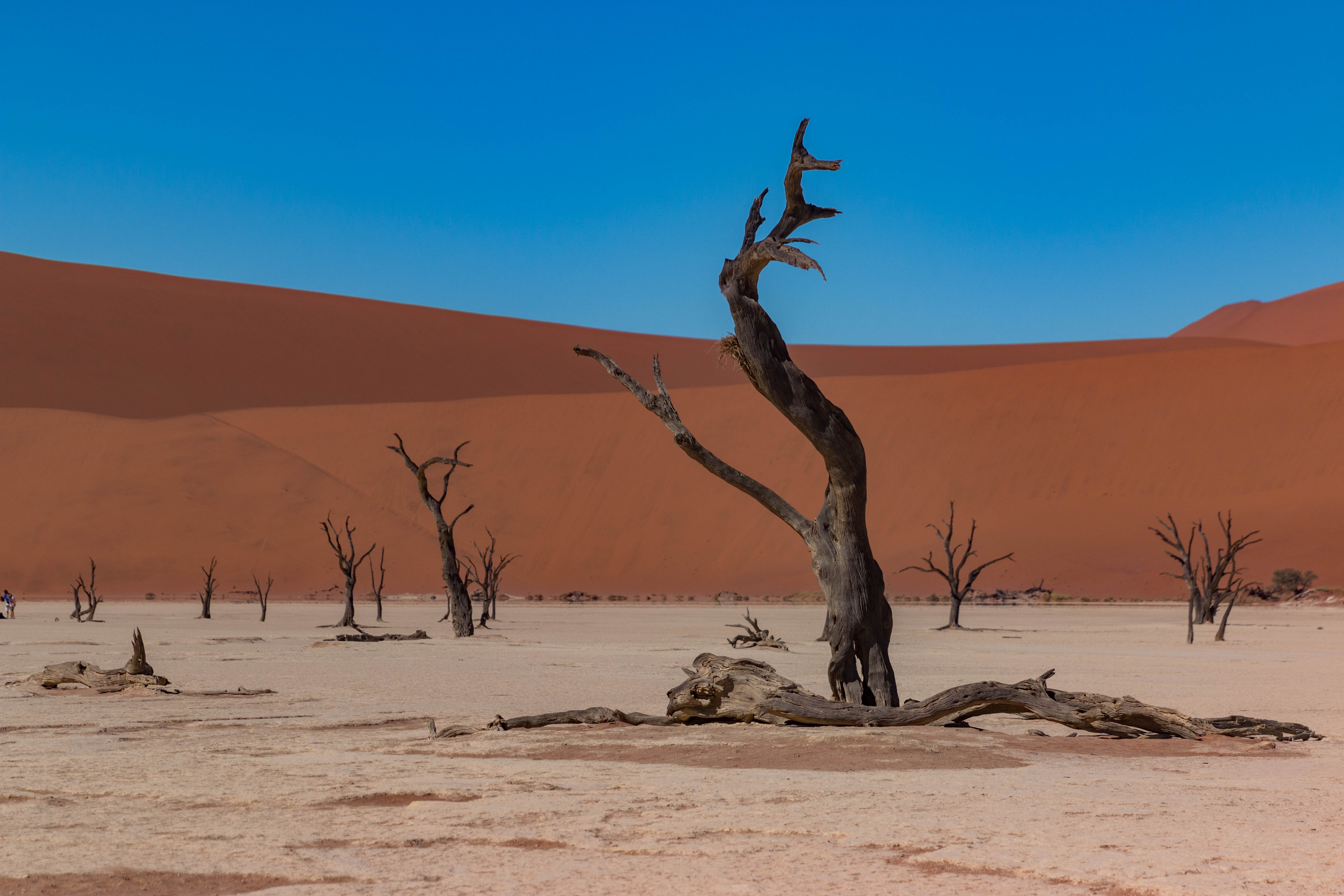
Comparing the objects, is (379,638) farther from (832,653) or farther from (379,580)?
(379,580)

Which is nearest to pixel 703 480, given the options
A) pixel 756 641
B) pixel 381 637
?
pixel 381 637

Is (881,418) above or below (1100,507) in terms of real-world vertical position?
above

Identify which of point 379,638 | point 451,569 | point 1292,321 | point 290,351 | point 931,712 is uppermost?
point 1292,321

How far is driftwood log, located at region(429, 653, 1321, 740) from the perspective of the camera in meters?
9.54

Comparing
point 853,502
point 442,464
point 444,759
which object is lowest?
point 444,759

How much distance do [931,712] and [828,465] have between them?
2142 mm

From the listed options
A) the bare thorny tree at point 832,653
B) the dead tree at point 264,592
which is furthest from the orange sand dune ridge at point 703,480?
the bare thorny tree at point 832,653

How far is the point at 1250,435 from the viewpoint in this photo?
69.5 metres

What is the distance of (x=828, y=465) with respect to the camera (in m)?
10.4

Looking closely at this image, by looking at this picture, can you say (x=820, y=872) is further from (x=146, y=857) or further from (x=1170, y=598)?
(x=1170, y=598)

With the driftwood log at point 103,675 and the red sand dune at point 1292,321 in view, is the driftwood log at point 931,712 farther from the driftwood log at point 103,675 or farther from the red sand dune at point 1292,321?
the red sand dune at point 1292,321

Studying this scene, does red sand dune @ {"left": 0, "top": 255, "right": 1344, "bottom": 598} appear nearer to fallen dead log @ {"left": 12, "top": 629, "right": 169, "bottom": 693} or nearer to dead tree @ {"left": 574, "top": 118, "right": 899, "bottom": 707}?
fallen dead log @ {"left": 12, "top": 629, "right": 169, "bottom": 693}

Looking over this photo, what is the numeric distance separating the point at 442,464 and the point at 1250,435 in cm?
4575

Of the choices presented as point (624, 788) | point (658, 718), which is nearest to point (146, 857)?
point (624, 788)
